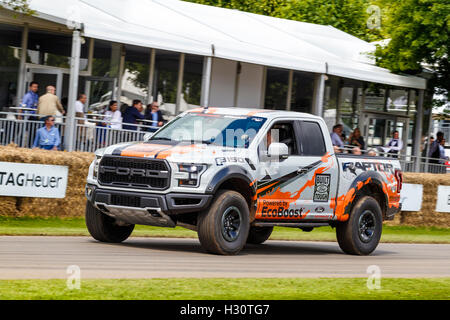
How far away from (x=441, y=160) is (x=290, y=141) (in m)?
17.9

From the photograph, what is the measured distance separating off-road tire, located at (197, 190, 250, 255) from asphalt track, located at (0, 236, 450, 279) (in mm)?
165

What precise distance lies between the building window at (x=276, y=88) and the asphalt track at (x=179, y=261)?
16204 mm

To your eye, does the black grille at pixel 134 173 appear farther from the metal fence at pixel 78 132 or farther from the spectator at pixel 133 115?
the spectator at pixel 133 115

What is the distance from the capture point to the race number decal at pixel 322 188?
14.2 m

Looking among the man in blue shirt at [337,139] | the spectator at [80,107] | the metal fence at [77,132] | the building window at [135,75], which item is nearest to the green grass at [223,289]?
the metal fence at [77,132]

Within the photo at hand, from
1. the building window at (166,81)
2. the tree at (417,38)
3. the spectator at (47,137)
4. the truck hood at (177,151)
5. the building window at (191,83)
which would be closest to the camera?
the truck hood at (177,151)

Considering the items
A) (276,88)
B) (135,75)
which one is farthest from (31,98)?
(276,88)

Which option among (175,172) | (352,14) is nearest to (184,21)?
(175,172)

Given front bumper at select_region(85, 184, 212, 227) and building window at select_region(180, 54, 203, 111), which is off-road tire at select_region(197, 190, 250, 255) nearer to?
front bumper at select_region(85, 184, 212, 227)

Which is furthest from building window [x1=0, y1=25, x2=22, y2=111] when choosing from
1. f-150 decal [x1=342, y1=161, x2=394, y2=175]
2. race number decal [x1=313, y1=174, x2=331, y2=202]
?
race number decal [x1=313, y1=174, x2=331, y2=202]

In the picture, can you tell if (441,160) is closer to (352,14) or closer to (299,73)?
(299,73)

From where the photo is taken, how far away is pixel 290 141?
46.5 feet

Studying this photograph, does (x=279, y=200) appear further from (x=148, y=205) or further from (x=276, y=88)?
(x=276, y=88)

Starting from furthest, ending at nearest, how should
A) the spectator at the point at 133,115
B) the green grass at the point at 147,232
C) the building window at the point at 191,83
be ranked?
the building window at the point at 191,83 < the spectator at the point at 133,115 < the green grass at the point at 147,232
